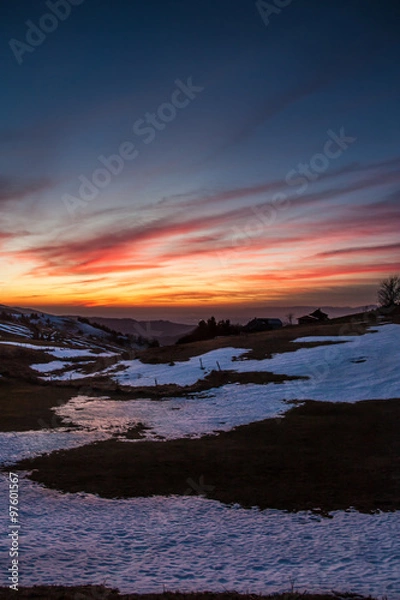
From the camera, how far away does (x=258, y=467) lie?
64.4ft

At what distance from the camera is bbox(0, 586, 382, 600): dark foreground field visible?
8.38m

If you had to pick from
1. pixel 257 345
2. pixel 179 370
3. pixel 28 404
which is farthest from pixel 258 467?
pixel 257 345

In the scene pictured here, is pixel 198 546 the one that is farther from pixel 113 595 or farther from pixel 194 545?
pixel 113 595

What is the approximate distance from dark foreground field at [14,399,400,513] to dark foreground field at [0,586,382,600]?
5.93 meters

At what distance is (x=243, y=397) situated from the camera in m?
37.7

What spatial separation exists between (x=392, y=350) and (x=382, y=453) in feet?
90.3

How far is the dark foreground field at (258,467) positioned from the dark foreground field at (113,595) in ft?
19.5

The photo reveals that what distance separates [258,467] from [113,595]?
11848mm

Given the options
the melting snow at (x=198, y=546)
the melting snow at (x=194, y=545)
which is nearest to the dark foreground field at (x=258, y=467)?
the melting snow at (x=194, y=545)

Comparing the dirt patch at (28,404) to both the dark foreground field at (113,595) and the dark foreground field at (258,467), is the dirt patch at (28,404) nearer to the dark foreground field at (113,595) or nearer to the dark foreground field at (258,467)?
the dark foreground field at (258,467)

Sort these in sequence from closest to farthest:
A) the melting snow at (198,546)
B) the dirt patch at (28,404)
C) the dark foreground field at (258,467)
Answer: the melting snow at (198,546) → the dark foreground field at (258,467) → the dirt patch at (28,404)

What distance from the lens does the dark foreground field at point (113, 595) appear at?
8.38 m

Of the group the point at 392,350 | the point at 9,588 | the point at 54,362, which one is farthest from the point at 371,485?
the point at 54,362

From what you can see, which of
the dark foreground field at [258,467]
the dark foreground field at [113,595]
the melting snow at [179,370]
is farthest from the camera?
the melting snow at [179,370]
